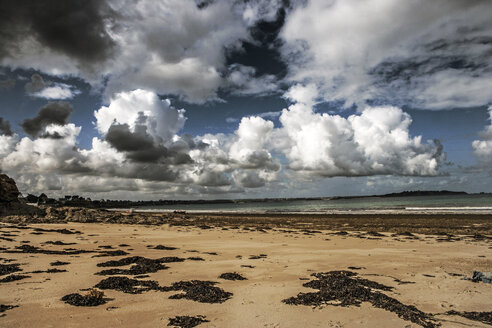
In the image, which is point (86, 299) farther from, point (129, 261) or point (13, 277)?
point (129, 261)

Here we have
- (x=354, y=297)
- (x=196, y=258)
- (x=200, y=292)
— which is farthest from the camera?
(x=196, y=258)

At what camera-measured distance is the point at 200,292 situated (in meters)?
7.97

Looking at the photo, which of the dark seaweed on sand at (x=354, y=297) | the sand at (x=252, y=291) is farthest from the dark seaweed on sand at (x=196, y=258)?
the dark seaweed on sand at (x=354, y=297)

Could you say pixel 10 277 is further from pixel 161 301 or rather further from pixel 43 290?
pixel 161 301

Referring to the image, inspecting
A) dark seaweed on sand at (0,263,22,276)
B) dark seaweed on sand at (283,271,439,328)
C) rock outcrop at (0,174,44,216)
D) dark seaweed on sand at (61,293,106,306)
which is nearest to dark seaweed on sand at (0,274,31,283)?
dark seaweed on sand at (0,263,22,276)

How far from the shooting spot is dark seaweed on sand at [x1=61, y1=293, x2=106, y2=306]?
688 cm

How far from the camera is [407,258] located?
45.9ft

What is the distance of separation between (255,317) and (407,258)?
430 inches

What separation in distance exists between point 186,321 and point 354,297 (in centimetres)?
468

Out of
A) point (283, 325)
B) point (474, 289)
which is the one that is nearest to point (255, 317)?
point (283, 325)

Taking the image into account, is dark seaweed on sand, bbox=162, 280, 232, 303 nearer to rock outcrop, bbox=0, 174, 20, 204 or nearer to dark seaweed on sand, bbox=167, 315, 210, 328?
dark seaweed on sand, bbox=167, 315, 210, 328

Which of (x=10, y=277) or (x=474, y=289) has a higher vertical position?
(x=10, y=277)

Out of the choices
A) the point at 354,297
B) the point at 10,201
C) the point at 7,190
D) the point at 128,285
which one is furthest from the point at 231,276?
the point at 10,201

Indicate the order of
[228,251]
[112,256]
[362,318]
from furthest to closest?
1. [228,251]
2. [112,256]
3. [362,318]
